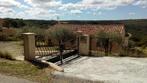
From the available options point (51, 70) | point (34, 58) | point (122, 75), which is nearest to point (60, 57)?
point (34, 58)

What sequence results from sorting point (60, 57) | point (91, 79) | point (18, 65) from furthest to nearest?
point (60, 57)
point (18, 65)
point (91, 79)

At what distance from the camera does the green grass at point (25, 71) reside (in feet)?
28.4

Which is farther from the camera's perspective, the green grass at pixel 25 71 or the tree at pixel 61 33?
the tree at pixel 61 33

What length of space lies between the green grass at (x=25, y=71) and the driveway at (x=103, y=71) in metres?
0.46

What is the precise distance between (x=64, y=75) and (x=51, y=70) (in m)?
0.86

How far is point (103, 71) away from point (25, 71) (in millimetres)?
3439

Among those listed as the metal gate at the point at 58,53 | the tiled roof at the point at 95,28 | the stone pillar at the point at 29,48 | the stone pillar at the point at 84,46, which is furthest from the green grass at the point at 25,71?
the tiled roof at the point at 95,28

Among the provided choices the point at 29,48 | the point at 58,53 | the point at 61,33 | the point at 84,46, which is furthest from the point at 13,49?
the point at 61,33

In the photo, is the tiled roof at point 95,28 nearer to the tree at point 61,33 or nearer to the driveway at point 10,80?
the tree at point 61,33

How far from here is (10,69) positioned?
379 inches

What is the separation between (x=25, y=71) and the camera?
941 centimetres

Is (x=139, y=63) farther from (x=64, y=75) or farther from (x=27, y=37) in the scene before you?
(x=27, y=37)

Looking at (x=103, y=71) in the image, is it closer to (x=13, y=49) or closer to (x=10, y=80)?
(x=10, y=80)

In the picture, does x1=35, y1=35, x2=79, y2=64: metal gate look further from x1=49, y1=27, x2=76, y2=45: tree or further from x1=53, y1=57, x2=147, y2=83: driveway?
x1=49, y1=27, x2=76, y2=45: tree
